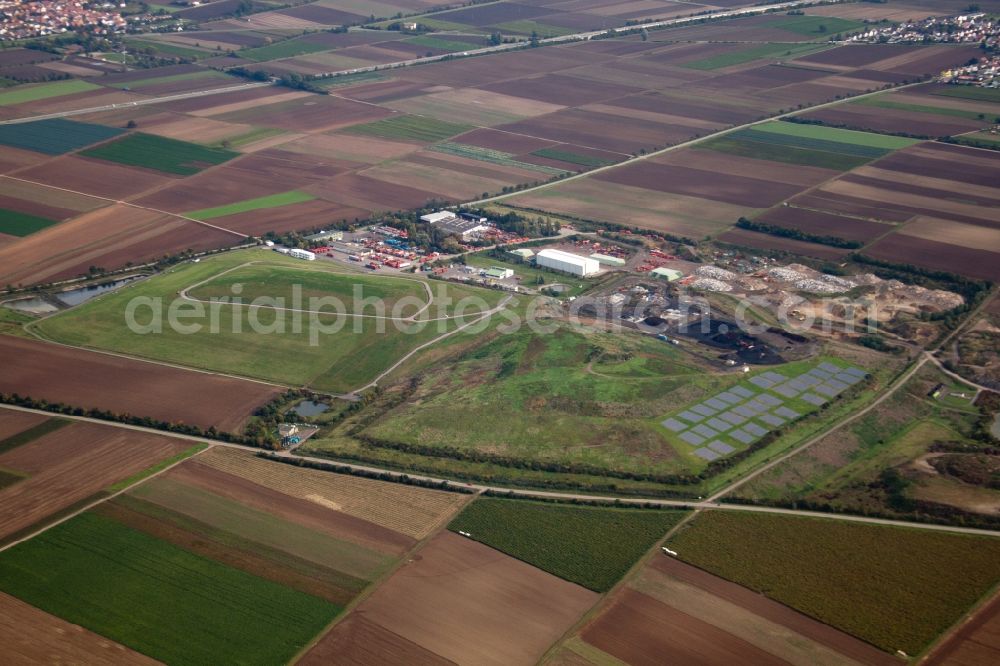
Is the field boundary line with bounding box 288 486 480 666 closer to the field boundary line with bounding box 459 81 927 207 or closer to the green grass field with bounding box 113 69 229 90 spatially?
the field boundary line with bounding box 459 81 927 207

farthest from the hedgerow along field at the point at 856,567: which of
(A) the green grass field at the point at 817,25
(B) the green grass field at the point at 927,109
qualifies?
(A) the green grass field at the point at 817,25

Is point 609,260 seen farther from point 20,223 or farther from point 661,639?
point 20,223

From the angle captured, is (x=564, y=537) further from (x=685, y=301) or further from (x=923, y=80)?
(x=923, y=80)

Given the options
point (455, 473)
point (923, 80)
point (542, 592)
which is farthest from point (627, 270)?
point (923, 80)

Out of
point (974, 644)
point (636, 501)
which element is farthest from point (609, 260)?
point (974, 644)

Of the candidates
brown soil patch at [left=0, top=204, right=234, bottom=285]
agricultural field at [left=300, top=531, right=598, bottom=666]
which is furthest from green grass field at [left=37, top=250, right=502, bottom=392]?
agricultural field at [left=300, top=531, right=598, bottom=666]

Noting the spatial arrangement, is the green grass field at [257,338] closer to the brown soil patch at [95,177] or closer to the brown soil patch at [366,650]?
the brown soil patch at [95,177]
